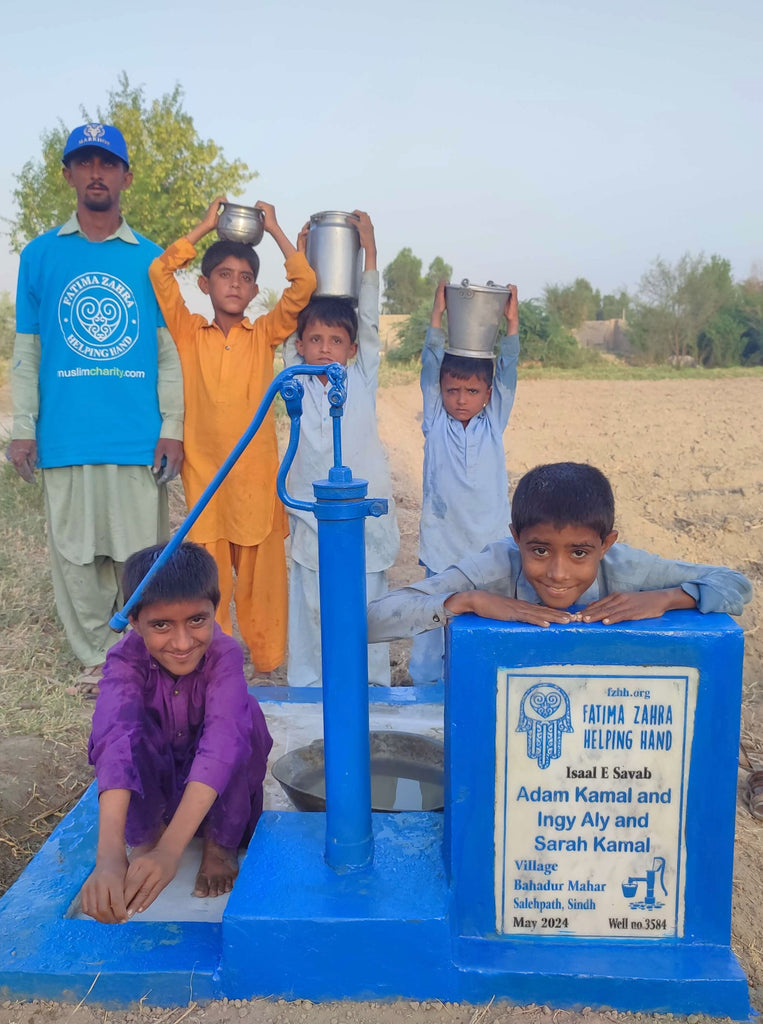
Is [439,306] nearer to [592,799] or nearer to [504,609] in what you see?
[504,609]

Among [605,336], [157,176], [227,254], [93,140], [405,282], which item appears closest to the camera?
[93,140]

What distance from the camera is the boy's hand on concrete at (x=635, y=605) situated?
1.63 m

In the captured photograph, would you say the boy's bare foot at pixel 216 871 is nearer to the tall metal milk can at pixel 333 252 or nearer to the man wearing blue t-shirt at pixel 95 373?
the man wearing blue t-shirt at pixel 95 373

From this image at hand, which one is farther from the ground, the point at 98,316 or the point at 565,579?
the point at 98,316

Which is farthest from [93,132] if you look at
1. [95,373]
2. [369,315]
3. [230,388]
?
[369,315]

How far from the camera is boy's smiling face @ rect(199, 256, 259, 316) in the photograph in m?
3.29

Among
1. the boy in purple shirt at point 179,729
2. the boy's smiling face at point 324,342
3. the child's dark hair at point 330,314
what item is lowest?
the boy in purple shirt at point 179,729

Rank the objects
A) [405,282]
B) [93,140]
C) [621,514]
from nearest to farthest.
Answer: [93,140] < [621,514] < [405,282]

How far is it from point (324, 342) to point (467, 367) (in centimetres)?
61

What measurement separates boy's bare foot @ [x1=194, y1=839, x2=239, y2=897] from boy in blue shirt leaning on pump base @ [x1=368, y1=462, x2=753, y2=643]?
681mm

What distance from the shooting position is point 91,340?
331 centimetres

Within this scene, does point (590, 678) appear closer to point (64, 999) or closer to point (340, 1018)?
point (340, 1018)

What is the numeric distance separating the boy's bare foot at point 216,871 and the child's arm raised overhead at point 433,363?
192cm

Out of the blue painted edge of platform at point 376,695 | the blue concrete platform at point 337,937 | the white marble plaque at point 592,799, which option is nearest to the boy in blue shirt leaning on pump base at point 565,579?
the white marble plaque at point 592,799
